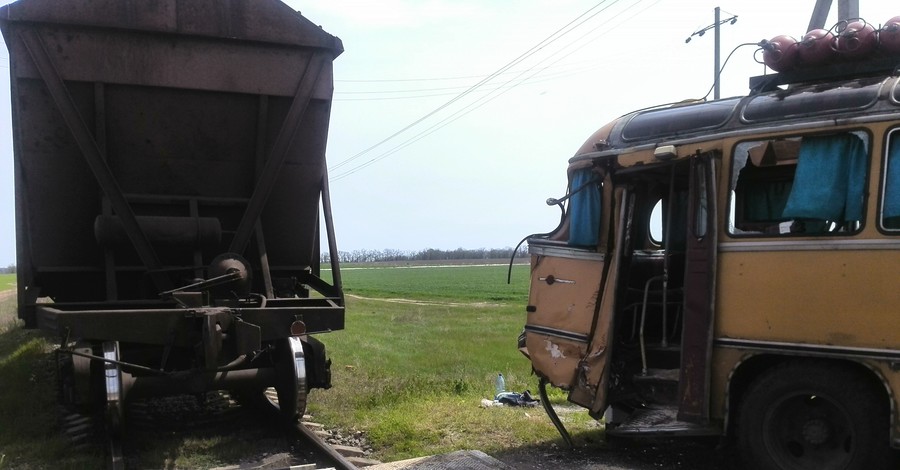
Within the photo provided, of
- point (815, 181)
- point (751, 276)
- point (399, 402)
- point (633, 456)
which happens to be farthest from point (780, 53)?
point (399, 402)

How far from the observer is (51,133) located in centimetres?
687

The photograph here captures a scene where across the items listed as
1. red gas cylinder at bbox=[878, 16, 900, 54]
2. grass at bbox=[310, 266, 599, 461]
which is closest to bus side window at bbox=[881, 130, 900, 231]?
red gas cylinder at bbox=[878, 16, 900, 54]

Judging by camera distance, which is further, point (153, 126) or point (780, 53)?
point (153, 126)

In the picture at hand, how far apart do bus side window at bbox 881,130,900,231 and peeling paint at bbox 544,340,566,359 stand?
2679 millimetres

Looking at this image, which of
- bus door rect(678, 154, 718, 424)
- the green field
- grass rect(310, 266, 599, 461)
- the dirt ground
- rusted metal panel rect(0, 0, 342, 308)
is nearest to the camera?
bus door rect(678, 154, 718, 424)

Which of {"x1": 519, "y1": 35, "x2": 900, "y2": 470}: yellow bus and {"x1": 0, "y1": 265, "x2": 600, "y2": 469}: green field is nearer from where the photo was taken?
{"x1": 519, "y1": 35, "x2": 900, "y2": 470}: yellow bus

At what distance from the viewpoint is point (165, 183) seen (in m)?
7.51

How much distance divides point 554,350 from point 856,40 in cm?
330

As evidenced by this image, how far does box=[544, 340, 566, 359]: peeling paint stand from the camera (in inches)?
258

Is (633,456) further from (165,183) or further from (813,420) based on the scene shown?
(165,183)

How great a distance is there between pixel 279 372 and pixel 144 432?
4.74 feet

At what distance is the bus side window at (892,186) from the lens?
191 inches

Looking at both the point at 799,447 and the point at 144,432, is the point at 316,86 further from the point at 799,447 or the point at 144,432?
the point at 799,447

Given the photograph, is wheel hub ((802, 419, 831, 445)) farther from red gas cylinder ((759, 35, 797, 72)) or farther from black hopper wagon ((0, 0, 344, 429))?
black hopper wagon ((0, 0, 344, 429))
